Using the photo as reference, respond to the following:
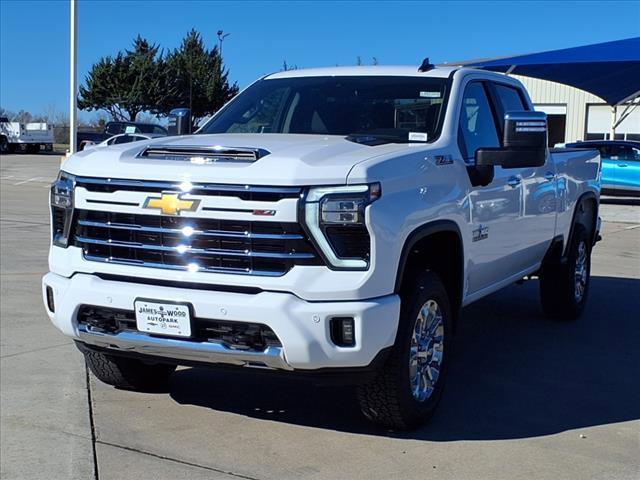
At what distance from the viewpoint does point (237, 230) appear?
4020 millimetres

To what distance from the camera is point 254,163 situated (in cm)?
406

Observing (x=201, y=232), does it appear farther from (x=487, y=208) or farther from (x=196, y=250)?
(x=487, y=208)

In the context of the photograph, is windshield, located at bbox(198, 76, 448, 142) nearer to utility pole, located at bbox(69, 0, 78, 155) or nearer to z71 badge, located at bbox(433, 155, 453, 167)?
z71 badge, located at bbox(433, 155, 453, 167)

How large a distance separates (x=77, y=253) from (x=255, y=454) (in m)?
1.41

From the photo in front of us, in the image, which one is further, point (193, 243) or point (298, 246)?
point (193, 243)

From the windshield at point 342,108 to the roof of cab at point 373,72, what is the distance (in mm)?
67

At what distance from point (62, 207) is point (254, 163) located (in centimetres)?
121

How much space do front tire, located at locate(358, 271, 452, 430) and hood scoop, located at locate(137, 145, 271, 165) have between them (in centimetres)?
107

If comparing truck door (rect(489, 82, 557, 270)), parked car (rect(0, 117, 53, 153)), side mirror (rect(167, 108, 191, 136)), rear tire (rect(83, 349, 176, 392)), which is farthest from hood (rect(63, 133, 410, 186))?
parked car (rect(0, 117, 53, 153))

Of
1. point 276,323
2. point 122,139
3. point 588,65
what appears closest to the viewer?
point 276,323

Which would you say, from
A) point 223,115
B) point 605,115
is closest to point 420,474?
point 223,115

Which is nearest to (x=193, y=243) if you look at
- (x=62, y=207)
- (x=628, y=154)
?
(x=62, y=207)

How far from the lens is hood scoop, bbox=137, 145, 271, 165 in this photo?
4.17 meters

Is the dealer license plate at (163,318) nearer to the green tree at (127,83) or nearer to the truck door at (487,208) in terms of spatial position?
the truck door at (487,208)
